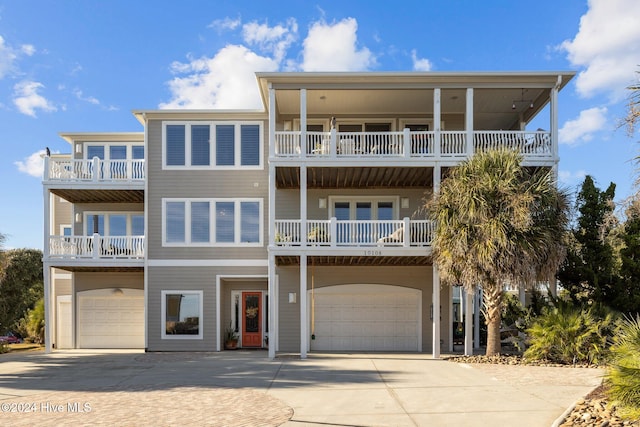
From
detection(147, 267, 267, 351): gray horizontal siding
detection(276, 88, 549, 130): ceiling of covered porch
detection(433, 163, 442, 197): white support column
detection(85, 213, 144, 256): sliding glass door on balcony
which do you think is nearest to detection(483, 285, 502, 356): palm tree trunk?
detection(433, 163, 442, 197): white support column

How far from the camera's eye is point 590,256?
1606cm

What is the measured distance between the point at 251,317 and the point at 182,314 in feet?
8.32

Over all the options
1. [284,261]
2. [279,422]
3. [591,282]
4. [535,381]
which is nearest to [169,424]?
[279,422]

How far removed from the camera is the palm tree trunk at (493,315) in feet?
50.4

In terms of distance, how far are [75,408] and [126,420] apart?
1.55 meters

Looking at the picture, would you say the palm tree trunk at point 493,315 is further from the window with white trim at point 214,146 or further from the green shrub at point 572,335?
the window with white trim at point 214,146

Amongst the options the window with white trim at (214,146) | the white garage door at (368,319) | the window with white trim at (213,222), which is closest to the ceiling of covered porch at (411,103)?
the window with white trim at (214,146)

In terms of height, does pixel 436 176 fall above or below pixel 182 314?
above

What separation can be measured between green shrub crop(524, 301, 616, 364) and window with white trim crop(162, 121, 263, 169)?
35.4 feet

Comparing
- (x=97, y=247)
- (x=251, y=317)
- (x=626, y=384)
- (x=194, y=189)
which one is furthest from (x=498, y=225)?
(x=97, y=247)

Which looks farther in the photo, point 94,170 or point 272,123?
point 94,170

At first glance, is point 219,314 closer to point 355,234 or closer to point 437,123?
point 355,234

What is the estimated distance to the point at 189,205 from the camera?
62.9 feet

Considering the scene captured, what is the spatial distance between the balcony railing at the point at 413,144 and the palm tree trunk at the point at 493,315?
436cm
